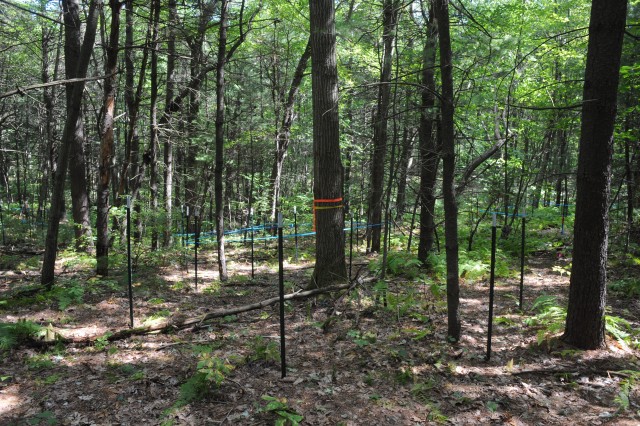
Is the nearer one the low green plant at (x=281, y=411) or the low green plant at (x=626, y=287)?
the low green plant at (x=281, y=411)

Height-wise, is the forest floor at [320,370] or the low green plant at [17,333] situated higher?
the low green plant at [17,333]

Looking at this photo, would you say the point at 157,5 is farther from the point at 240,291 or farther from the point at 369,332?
the point at 369,332

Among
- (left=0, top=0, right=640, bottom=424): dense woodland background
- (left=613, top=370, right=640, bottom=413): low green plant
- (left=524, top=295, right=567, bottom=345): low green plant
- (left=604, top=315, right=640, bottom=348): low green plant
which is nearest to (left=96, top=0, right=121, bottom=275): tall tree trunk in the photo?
(left=0, top=0, right=640, bottom=424): dense woodland background

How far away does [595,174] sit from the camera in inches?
179

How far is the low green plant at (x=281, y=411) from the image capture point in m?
3.24

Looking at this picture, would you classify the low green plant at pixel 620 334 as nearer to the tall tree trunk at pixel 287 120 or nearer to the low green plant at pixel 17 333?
the low green plant at pixel 17 333

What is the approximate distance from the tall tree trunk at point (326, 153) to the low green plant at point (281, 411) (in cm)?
293

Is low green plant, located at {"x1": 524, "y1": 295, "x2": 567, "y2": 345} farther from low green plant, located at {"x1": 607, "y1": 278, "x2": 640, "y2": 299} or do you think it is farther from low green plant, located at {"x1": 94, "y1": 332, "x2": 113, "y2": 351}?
low green plant, located at {"x1": 94, "y1": 332, "x2": 113, "y2": 351}

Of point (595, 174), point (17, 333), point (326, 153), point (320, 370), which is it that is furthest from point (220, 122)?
point (595, 174)

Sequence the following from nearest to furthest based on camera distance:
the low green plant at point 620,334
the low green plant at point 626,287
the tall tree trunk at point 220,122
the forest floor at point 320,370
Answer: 1. the forest floor at point 320,370
2. the low green plant at point 620,334
3. the low green plant at point 626,287
4. the tall tree trunk at point 220,122

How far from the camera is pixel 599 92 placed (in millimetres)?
4480

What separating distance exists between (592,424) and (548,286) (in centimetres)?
516

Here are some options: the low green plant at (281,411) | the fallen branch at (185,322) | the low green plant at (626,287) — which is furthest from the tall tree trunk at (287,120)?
the low green plant at (281,411)

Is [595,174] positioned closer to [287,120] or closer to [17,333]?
[17,333]
